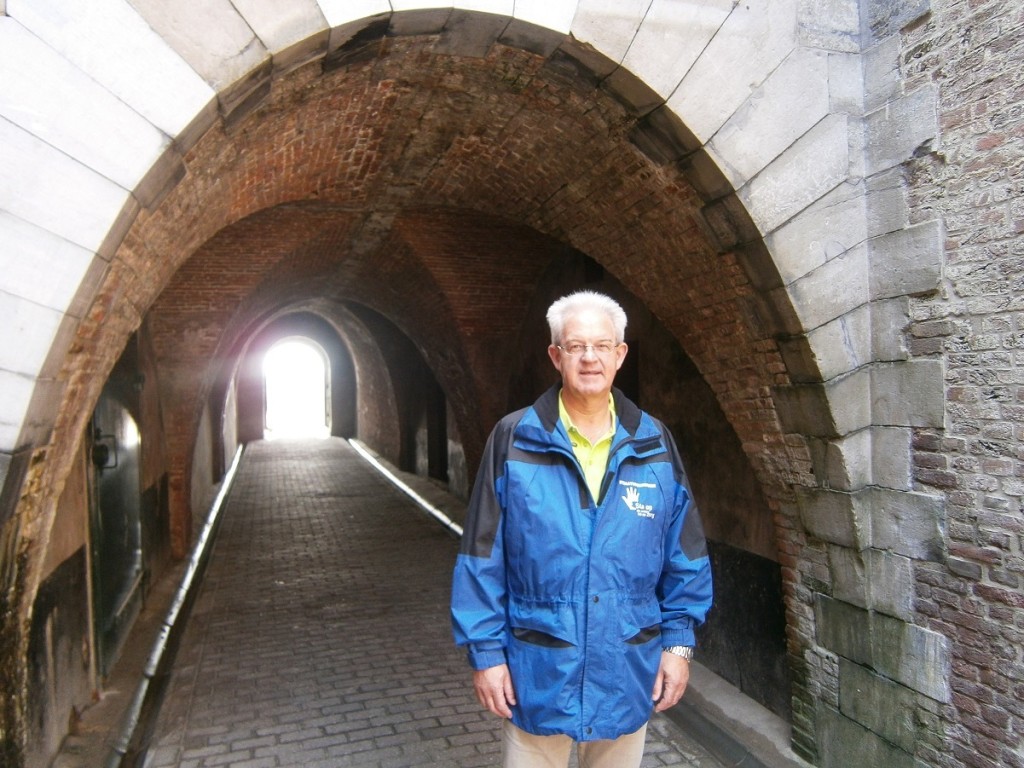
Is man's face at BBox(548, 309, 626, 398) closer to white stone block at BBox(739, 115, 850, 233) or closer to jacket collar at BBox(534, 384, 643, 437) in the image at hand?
jacket collar at BBox(534, 384, 643, 437)

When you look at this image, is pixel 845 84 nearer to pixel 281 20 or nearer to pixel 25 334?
pixel 281 20

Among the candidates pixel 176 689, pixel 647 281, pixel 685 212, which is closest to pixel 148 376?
pixel 176 689

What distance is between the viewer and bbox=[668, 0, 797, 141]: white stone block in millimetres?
3732

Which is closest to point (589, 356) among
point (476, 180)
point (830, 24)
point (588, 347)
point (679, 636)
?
point (588, 347)

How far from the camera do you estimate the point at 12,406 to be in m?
2.69

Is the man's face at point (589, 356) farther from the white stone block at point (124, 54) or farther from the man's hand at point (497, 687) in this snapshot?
the white stone block at point (124, 54)

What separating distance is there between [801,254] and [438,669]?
3.61 metres

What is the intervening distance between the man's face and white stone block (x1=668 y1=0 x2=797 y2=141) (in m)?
1.59

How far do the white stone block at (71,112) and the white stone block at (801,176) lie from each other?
101 inches

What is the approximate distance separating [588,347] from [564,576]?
A: 71cm

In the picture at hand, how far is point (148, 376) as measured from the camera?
8.34 metres

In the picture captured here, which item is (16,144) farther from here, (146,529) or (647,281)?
(146,529)

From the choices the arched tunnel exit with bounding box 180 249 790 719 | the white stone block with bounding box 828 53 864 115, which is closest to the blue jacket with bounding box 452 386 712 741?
the white stone block with bounding box 828 53 864 115

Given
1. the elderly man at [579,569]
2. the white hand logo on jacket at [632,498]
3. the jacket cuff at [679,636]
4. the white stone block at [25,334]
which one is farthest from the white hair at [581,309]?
the white stone block at [25,334]
